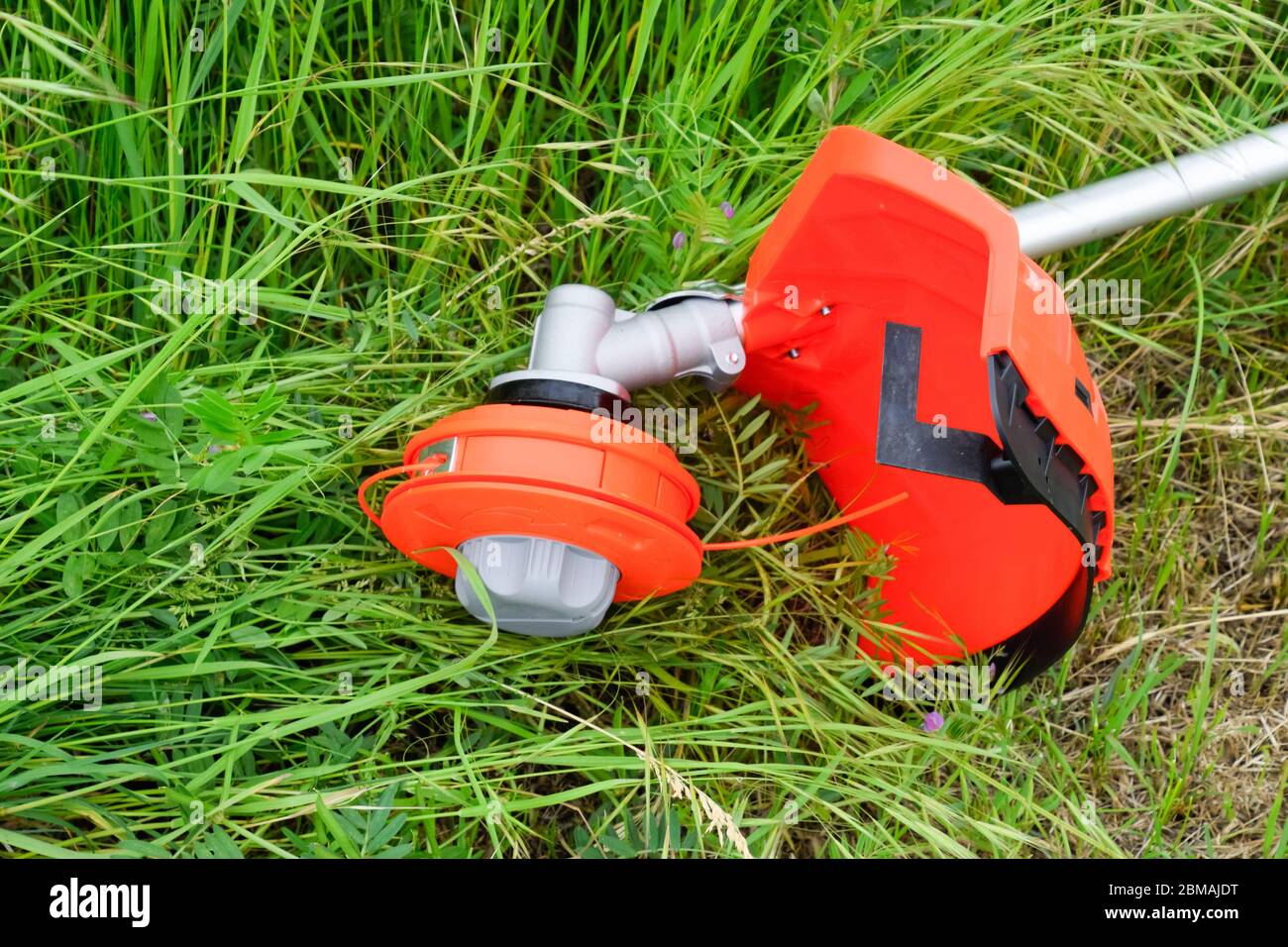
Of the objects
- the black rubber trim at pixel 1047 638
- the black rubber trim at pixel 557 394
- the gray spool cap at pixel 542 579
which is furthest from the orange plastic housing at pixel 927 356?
the gray spool cap at pixel 542 579

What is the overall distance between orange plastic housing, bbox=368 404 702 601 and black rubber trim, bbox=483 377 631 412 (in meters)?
0.06

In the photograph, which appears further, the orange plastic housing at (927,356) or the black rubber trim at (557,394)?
the black rubber trim at (557,394)

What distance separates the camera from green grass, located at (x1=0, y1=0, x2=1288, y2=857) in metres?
1.55

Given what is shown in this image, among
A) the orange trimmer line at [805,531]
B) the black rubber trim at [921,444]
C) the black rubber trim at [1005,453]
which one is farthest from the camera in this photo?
the orange trimmer line at [805,531]

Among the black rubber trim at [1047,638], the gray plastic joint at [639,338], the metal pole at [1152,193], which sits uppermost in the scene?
the metal pole at [1152,193]

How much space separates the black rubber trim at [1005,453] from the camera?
129 cm

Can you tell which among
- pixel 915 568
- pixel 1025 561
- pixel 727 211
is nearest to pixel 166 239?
pixel 727 211

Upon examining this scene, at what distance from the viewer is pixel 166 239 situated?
1.76 metres

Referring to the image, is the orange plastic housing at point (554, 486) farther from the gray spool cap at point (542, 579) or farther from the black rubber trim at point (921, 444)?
the black rubber trim at point (921, 444)

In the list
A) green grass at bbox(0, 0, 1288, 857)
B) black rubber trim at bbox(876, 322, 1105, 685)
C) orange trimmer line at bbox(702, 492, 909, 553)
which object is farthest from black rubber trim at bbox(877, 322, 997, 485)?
green grass at bbox(0, 0, 1288, 857)

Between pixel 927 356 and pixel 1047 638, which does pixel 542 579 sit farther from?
pixel 1047 638

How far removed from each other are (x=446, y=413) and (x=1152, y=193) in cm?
122

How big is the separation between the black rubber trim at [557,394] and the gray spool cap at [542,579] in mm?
191

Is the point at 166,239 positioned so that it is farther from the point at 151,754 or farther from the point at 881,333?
the point at 881,333
